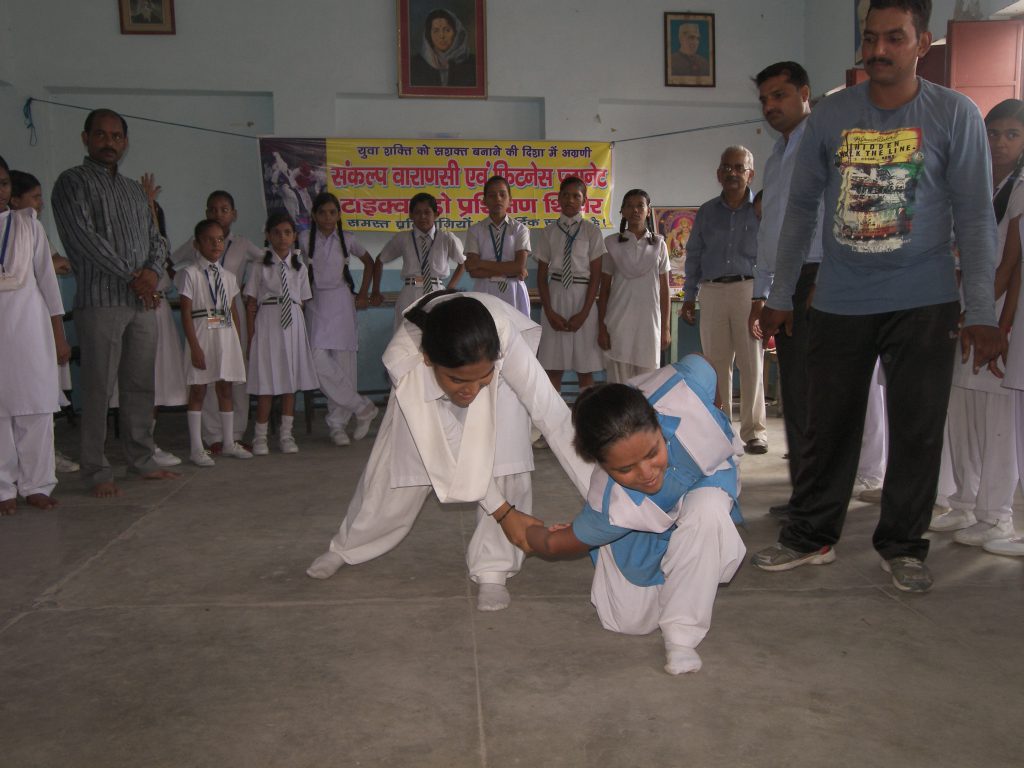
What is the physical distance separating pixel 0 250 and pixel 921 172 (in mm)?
3357

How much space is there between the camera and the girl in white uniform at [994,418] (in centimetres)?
296

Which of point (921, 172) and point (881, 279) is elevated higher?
point (921, 172)

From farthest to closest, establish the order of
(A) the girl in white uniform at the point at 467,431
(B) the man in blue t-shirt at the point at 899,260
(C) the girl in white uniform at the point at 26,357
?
(C) the girl in white uniform at the point at 26,357, (B) the man in blue t-shirt at the point at 899,260, (A) the girl in white uniform at the point at 467,431

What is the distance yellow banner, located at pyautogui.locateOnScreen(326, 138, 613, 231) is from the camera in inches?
296

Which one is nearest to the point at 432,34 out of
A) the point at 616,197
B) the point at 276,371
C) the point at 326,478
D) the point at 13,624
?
the point at 616,197

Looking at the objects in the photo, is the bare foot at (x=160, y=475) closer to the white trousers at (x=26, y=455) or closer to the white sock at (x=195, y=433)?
the white sock at (x=195, y=433)

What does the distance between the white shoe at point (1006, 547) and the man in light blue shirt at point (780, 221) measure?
65 centimetres

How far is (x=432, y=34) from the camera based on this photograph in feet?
25.2

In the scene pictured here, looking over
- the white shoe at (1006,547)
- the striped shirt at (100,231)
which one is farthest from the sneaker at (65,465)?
the white shoe at (1006,547)

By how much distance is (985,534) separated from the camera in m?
2.96

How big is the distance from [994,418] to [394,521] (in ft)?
6.97

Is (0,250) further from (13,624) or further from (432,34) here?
(432,34)

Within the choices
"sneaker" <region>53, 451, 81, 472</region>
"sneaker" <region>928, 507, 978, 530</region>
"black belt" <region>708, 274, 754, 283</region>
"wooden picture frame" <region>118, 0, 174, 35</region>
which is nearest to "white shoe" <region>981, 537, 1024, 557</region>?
"sneaker" <region>928, 507, 978, 530</region>

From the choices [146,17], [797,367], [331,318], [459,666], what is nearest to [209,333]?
[331,318]
